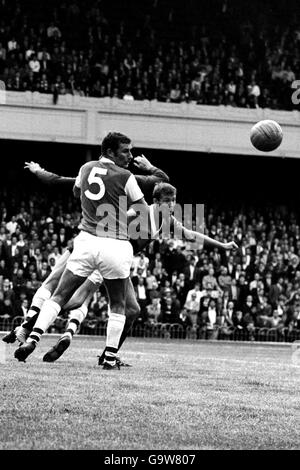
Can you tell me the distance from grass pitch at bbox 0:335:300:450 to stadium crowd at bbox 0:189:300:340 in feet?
42.5

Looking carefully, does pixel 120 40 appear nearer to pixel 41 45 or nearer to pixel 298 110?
pixel 41 45

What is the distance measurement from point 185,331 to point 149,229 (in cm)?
1302

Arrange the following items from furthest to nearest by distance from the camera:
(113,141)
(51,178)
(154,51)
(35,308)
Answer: (154,51)
(35,308)
(51,178)
(113,141)

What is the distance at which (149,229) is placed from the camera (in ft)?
38.0

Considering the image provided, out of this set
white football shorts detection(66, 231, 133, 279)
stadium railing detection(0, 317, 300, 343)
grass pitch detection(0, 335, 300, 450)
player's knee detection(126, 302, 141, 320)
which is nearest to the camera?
grass pitch detection(0, 335, 300, 450)

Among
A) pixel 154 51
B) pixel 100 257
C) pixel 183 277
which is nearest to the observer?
pixel 100 257

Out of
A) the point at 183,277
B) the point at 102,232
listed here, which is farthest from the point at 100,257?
the point at 183,277

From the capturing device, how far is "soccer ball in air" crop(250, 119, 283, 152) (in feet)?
44.0

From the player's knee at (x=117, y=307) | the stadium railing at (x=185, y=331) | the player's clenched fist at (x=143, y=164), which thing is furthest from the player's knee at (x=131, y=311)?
the stadium railing at (x=185, y=331)

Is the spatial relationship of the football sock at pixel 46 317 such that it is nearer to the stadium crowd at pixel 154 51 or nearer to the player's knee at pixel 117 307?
the player's knee at pixel 117 307

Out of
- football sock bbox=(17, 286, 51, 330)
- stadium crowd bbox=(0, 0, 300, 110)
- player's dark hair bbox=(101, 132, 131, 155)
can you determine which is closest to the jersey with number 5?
player's dark hair bbox=(101, 132, 131, 155)

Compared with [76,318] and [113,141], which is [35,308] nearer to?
[76,318]

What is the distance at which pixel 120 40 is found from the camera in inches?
1341

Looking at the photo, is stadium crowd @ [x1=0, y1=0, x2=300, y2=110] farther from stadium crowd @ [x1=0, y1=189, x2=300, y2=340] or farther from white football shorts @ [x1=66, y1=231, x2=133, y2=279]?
white football shorts @ [x1=66, y1=231, x2=133, y2=279]
